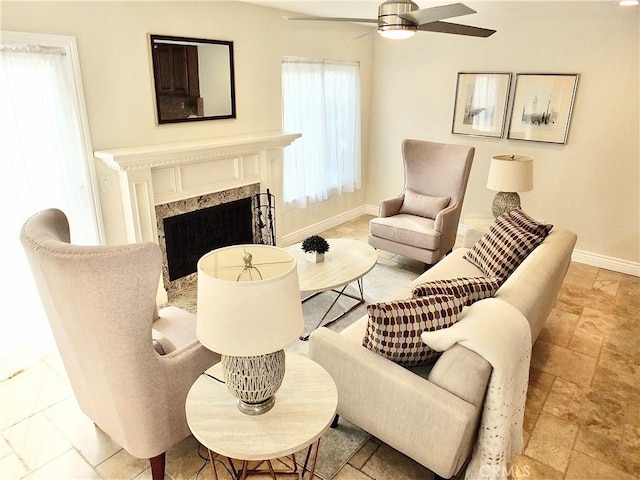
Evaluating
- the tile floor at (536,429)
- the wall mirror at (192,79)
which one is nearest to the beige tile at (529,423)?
the tile floor at (536,429)

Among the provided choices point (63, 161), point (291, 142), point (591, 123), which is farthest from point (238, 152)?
point (591, 123)

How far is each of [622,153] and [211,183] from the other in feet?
12.5

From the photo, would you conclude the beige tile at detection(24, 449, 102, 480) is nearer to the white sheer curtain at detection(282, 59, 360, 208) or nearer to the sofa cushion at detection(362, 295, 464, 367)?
the sofa cushion at detection(362, 295, 464, 367)

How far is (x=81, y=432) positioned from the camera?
2279mm

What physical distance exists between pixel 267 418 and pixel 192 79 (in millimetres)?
2862

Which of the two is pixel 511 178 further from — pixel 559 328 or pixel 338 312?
pixel 338 312

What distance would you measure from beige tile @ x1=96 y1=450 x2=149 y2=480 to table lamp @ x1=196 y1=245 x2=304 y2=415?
85 centimetres

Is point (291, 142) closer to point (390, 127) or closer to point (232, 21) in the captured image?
point (232, 21)

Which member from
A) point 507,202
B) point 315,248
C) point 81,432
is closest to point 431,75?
point 507,202

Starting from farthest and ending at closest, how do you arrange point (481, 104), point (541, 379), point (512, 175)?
point (481, 104), point (512, 175), point (541, 379)

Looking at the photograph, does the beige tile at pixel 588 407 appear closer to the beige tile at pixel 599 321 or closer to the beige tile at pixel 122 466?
the beige tile at pixel 599 321

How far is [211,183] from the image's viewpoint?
3785 mm

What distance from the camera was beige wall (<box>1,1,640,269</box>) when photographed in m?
2.99

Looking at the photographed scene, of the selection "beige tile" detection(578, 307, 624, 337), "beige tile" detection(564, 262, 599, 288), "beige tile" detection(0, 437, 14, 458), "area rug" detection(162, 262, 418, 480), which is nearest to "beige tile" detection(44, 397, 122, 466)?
"beige tile" detection(0, 437, 14, 458)
